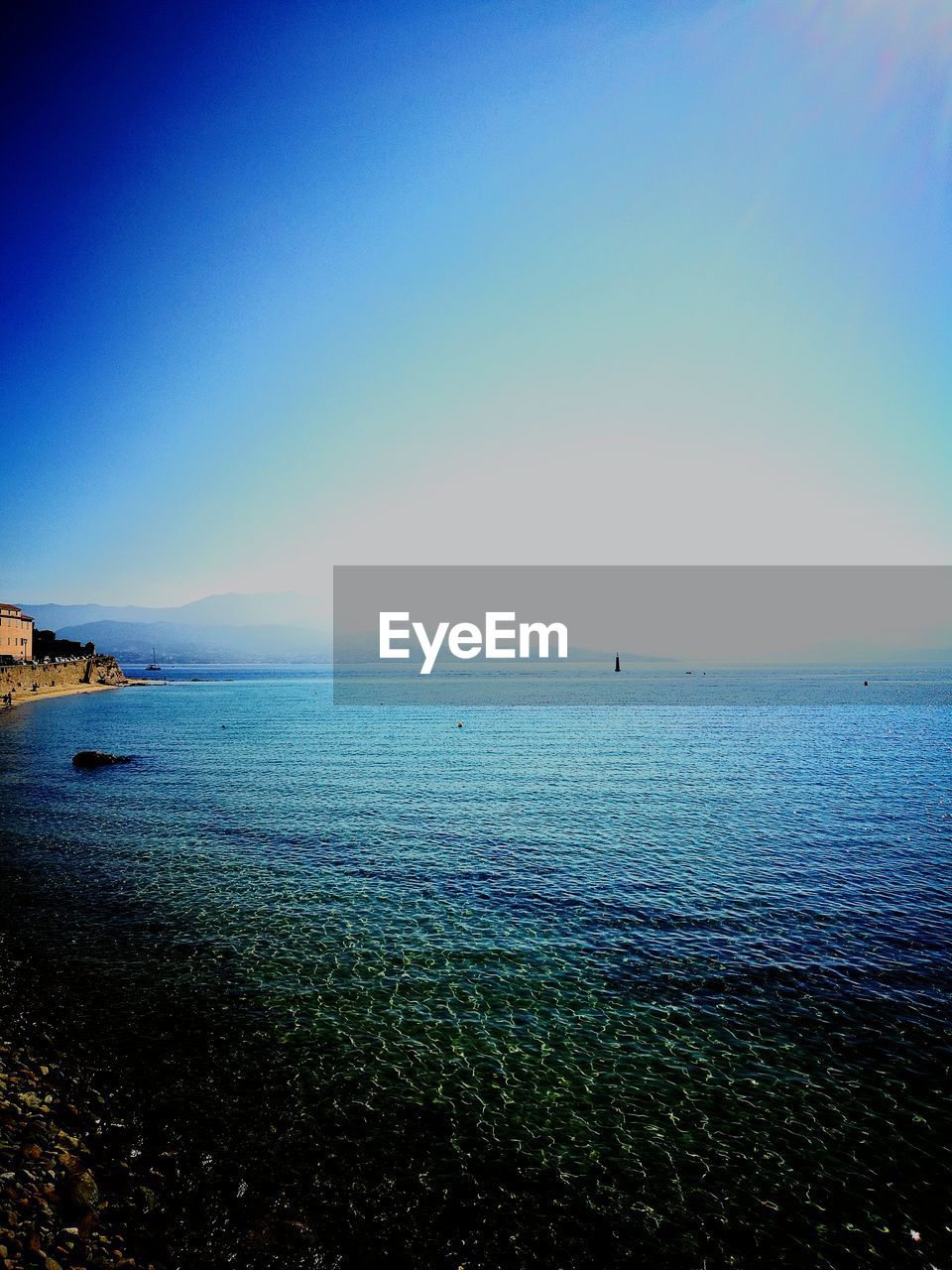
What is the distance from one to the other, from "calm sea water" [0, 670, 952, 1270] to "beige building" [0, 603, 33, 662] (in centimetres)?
13188

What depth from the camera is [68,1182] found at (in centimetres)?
1199

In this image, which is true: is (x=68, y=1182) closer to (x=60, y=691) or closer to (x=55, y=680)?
(x=60, y=691)

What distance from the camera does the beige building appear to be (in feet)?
504

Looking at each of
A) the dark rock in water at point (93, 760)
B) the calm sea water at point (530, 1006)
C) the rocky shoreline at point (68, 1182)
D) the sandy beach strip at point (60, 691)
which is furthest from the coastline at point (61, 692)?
the rocky shoreline at point (68, 1182)

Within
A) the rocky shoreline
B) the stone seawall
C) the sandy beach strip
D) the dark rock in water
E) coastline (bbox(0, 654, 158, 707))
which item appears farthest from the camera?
the stone seawall

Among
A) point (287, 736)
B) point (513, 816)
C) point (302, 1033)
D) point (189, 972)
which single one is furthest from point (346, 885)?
point (287, 736)

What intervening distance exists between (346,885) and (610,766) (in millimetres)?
35616

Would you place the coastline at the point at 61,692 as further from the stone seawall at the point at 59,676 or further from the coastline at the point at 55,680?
the stone seawall at the point at 59,676

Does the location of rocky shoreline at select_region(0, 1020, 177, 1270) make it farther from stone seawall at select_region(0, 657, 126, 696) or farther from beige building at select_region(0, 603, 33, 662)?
beige building at select_region(0, 603, 33, 662)

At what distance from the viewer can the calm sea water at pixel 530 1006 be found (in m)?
12.4

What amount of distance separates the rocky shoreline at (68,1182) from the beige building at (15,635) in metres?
163

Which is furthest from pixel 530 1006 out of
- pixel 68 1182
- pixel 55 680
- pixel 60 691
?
pixel 55 680

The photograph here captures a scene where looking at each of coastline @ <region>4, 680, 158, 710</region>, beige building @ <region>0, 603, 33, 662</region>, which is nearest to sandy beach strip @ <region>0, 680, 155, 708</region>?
coastline @ <region>4, 680, 158, 710</region>

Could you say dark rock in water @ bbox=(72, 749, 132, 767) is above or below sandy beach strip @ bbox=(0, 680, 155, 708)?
below
